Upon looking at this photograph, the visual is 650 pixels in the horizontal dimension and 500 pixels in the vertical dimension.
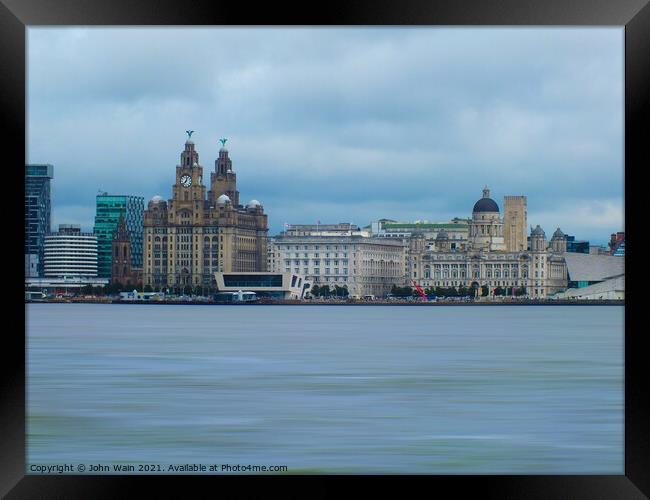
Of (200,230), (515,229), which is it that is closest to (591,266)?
(515,229)

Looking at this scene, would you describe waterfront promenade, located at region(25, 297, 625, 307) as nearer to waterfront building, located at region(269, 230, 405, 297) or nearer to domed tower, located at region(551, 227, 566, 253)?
waterfront building, located at region(269, 230, 405, 297)

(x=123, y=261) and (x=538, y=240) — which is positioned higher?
(x=538, y=240)

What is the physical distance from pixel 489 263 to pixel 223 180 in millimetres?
19567

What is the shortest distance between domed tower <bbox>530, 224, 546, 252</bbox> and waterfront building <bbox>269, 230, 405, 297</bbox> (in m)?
10.6

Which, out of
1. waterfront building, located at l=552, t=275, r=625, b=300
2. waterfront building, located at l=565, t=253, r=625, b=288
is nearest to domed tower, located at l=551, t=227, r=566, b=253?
waterfront building, located at l=565, t=253, r=625, b=288

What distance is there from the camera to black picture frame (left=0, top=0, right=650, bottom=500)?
130 inches

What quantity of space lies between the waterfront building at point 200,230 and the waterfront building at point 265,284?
3.41 ft

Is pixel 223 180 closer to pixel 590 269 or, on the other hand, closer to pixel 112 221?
pixel 112 221

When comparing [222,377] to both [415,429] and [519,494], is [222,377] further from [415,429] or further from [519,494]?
[519,494]

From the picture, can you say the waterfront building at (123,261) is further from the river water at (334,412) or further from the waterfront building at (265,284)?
the river water at (334,412)

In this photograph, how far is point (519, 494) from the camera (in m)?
3.25

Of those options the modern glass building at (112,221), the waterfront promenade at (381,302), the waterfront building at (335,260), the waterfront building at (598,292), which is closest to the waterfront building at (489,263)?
the waterfront building at (598,292)

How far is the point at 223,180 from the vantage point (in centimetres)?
7894

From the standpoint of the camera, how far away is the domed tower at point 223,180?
3088 inches
